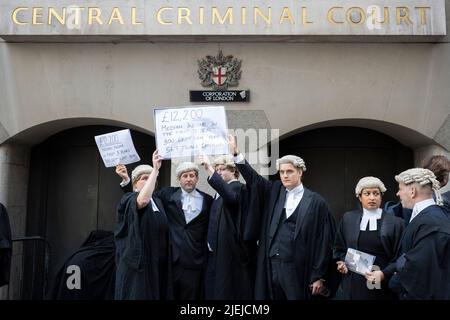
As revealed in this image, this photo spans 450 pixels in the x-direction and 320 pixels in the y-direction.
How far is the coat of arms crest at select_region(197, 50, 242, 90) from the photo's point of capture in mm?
6816

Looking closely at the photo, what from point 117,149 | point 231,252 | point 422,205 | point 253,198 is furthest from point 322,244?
point 117,149

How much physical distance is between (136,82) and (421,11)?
424cm

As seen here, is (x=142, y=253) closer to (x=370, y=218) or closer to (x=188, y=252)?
(x=188, y=252)

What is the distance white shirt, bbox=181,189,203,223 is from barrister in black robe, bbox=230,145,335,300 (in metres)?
0.67

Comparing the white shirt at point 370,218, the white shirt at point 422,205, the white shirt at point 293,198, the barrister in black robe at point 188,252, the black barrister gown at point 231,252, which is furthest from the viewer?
the barrister in black robe at point 188,252

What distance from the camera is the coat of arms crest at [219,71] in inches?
268

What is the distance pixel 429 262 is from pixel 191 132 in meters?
2.42

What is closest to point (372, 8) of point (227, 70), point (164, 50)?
A: point (227, 70)

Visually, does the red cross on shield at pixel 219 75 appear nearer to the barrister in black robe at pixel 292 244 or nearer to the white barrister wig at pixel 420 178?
the barrister in black robe at pixel 292 244

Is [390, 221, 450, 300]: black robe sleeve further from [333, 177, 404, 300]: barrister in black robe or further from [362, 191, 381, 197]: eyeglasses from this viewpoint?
[362, 191, 381, 197]: eyeglasses

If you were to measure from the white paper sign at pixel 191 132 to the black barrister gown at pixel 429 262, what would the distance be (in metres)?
1.93

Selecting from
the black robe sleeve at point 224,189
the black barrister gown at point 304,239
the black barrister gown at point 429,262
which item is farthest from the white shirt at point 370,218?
the black robe sleeve at point 224,189

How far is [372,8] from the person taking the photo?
21.6ft

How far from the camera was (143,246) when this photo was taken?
4.39m
